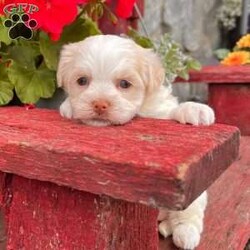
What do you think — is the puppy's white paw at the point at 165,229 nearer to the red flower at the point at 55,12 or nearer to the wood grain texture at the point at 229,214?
the wood grain texture at the point at 229,214

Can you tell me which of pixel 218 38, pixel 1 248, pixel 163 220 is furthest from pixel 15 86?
pixel 218 38

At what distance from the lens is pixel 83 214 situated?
0.72 metres

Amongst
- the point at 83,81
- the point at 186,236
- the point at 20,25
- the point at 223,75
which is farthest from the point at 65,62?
the point at 223,75

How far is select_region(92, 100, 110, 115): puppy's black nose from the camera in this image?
3.36 ft

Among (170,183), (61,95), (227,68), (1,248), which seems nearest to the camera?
(170,183)

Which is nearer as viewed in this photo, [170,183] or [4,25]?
[170,183]

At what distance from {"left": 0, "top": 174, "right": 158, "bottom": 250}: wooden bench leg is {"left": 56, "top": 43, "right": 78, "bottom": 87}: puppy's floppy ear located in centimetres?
47

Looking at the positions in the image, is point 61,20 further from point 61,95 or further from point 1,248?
point 1,248

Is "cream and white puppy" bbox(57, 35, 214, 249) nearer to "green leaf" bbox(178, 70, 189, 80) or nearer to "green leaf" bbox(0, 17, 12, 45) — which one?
"green leaf" bbox(0, 17, 12, 45)

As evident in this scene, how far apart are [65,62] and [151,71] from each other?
0.73 feet

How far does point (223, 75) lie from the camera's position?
1.87 meters

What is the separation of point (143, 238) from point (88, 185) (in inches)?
9.1

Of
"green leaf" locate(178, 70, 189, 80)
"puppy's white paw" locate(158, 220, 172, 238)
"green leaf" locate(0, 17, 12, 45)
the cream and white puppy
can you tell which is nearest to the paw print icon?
"green leaf" locate(0, 17, 12, 45)

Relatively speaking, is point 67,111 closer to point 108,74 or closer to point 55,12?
point 108,74
